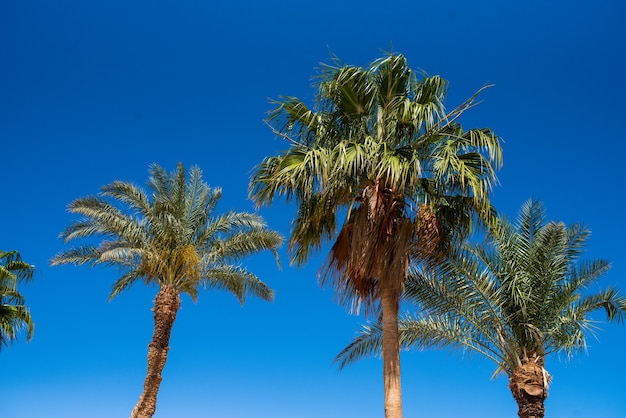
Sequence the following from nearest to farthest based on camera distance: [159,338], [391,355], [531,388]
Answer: [391,355] < [531,388] < [159,338]

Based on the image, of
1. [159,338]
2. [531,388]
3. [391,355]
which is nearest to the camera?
[391,355]

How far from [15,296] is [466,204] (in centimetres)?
1393

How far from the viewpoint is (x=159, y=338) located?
21703 millimetres

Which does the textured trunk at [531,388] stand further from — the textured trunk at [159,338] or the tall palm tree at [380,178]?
the textured trunk at [159,338]

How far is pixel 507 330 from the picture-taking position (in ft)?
54.0

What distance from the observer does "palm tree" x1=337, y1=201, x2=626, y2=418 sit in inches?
615

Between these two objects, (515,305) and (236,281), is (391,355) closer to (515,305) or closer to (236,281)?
(515,305)

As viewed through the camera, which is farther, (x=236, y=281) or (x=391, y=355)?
(x=236, y=281)

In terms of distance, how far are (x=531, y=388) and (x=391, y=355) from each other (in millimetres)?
5296

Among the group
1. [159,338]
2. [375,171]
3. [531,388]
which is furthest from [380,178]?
[159,338]

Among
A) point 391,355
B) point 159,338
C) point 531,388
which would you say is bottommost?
point 391,355

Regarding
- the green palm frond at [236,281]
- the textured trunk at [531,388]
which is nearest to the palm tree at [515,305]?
the textured trunk at [531,388]

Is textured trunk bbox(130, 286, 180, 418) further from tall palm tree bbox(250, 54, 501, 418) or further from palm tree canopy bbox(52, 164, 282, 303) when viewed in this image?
tall palm tree bbox(250, 54, 501, 418)

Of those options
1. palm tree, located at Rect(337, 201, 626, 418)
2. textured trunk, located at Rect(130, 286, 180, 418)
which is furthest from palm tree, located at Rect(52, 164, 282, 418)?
palm tree, located at Rect(337, 201, 626, 418)
